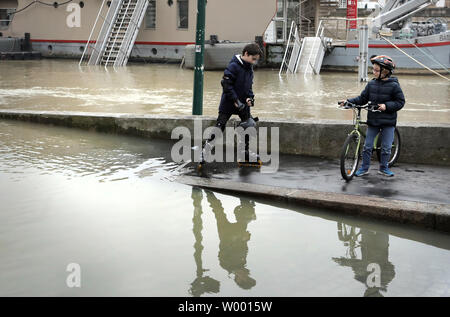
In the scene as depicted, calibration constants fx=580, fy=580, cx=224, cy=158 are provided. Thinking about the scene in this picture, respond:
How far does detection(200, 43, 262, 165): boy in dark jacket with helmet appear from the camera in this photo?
7.24m

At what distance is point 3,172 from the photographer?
283 inches

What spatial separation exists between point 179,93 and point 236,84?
28.3 feet

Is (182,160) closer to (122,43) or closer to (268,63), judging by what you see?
(268,63)

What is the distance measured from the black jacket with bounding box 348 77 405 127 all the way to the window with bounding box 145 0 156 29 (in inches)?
961

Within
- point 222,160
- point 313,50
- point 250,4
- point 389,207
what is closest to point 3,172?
point 222,160

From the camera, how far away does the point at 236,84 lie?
24.3 ft

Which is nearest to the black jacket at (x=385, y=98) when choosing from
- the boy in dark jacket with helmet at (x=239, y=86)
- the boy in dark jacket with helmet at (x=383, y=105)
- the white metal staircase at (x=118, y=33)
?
the boy in dark jacket with helmet at (x=383, y=105)

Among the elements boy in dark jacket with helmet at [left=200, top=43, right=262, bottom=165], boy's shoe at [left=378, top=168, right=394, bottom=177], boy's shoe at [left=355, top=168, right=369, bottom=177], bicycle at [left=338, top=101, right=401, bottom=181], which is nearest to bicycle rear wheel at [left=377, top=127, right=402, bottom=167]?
bicycle at [left=338, top=101, right=401, bottom=181]

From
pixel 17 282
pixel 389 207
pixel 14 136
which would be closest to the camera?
pixel 17 282

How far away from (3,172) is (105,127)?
2841mm

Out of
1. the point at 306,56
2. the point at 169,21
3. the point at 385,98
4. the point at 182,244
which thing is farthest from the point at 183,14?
the point at 182,244

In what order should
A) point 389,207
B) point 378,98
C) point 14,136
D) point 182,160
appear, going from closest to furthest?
point 389,207, point 378,98, point 182,160, point 14,136

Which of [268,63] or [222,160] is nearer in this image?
[222,160]
